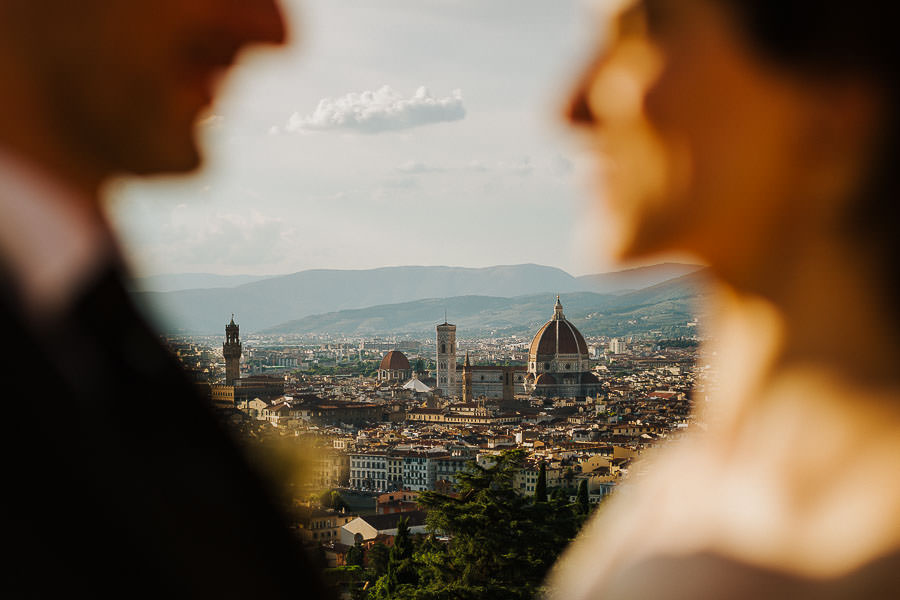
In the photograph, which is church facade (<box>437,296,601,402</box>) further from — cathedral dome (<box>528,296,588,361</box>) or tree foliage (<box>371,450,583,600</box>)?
tree foliage (<box>371,450,583,600</box>)

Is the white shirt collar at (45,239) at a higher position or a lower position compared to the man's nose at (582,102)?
lower

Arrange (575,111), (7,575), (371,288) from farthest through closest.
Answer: (371,288), (575,111), (7,575)

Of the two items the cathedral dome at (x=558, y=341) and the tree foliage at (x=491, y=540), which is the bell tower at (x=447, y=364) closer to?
the cathedral dome at (x=558, y=341)

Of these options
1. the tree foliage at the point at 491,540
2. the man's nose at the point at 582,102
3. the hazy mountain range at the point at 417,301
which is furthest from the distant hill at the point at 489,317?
the man's nose at the point at 582,102

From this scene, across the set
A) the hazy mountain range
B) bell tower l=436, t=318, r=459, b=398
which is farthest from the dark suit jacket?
bell tower l=436, t=318, r=459, b=398

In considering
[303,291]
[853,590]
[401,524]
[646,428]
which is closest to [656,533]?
[853,590]

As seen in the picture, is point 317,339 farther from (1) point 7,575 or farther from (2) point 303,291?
(1) point 7,575

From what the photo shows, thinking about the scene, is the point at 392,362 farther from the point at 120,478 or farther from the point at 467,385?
the point at 120,478
